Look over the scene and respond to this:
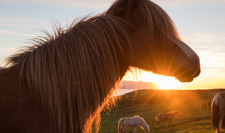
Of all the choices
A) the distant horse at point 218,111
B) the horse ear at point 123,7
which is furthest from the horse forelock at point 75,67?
the distant horse at point 218,111

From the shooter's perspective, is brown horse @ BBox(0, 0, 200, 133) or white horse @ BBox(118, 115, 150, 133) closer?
brown horse @ BBox(0, 0, 200, 133)

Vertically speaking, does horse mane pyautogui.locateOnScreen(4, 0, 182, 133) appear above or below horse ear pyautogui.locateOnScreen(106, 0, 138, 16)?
below

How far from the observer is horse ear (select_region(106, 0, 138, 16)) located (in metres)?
2.31

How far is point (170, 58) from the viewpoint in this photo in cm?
231

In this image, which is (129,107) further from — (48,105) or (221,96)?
(48,105)

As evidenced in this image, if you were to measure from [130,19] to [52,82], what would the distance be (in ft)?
3.37

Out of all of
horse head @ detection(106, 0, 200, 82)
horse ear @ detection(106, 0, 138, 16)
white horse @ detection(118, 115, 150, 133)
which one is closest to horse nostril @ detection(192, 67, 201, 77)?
horse head @ detection(106, 0, 200, 82)

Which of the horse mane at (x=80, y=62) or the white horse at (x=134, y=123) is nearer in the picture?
the horse mane at (x=80, y=62)

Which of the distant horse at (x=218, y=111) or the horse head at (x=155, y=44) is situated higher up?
the horse head at (x=155, y=44)

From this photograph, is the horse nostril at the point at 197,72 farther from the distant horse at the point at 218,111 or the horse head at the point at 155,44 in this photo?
the distant horse at the point at 218,111

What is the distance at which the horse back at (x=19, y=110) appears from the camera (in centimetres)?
172

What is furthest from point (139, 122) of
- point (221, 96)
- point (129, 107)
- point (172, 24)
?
point (129, 107)

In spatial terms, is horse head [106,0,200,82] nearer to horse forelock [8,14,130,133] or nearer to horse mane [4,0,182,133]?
horse mane [4,0,182,133]

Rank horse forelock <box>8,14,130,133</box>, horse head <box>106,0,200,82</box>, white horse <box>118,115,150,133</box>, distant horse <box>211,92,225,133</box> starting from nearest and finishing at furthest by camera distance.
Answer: horse forelock <box>8,14,130,133</box>
horse head <box>106,0,200,82</box>
distant horse <box>211,92,225,133</box>
white horse <box>118,115,150,133</box>
